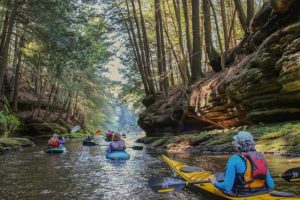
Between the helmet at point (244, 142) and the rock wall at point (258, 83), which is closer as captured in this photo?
the helmet at point (244, 142)

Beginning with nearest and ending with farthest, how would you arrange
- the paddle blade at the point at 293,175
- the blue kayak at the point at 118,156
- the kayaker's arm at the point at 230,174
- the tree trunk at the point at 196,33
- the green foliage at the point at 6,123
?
the kayaker's arm at the point at 230,174 < the paddle blade at the point at 293,175 < the blue kayak at the point at 118,156 < the tree trunk at the point at 196,33 < the green foliage at the point at 6,123

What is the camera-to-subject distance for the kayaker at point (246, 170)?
6223 millimetres

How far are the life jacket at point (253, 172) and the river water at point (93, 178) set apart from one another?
4.80ft

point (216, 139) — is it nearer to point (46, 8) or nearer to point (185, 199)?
point (185, 199)

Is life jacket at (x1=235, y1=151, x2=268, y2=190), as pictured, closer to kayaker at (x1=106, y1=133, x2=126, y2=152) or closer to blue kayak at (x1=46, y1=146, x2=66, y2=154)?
kayaker at (x1=106, y1=133, x2=126, y2=152)

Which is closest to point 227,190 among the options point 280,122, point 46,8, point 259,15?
point 280,122

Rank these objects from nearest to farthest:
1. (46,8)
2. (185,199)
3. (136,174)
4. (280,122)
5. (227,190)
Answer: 1. (227,190)
2. (185,199)
3. (136,174)
4. (280,122)
5. (46,8)

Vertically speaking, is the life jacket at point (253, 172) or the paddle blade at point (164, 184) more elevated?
the life jacket at point (253, 172)

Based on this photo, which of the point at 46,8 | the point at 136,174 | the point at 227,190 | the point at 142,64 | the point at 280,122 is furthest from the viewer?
the point at 142,64

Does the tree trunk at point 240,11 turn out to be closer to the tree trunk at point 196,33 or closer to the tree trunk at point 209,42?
the tree trunk at point 209,42

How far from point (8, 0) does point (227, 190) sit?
15.2m

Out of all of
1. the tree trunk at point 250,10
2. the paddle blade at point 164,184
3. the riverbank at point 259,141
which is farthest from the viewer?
the tree trunk at point 250,10

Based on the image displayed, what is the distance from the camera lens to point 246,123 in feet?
55.3

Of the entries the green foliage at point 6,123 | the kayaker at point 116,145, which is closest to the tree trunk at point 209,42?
the kayaker at point 116,145
